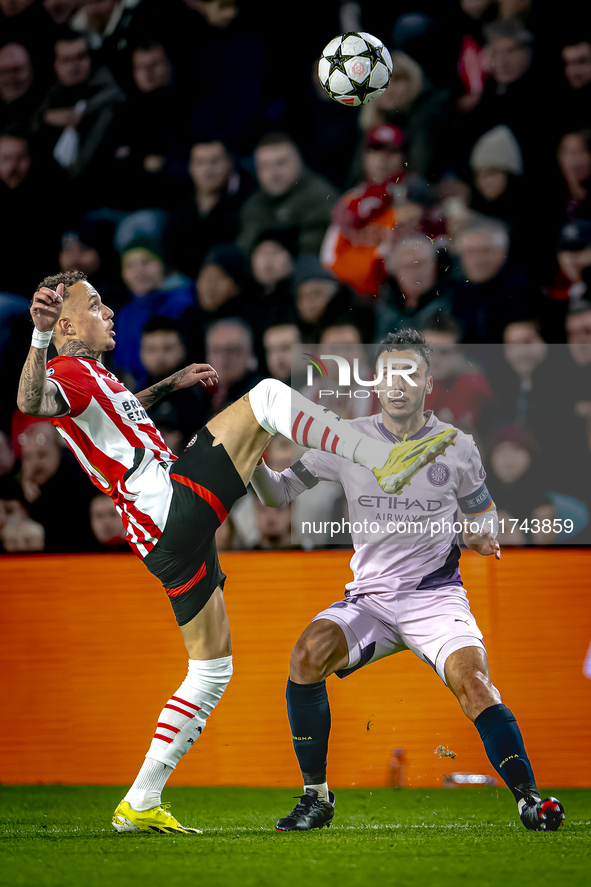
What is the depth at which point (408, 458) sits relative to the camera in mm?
3045

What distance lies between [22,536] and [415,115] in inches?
140

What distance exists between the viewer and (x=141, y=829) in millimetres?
2965

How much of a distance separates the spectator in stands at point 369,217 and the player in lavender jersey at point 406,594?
6.44ft

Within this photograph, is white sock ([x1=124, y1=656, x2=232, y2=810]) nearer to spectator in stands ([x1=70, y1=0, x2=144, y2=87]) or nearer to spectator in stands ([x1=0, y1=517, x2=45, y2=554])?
spectator in stands ([x1=0, y1=517, x2=45, y2=554])

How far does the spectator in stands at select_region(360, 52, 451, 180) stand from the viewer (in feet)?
18.6

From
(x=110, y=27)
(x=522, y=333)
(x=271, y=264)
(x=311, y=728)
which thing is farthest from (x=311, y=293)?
(x=311, y=728)

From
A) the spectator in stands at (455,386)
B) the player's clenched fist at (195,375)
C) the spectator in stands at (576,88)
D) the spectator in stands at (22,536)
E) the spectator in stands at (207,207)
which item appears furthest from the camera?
the spectator in stands at (207,207)

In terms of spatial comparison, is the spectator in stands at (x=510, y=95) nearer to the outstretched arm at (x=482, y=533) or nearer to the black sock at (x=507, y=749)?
the outstretched arm at (x=482, y=533)

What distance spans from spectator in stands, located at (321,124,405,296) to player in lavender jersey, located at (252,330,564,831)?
1.96m

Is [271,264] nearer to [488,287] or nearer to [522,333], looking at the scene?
[488,287]

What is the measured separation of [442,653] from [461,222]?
10.9ft

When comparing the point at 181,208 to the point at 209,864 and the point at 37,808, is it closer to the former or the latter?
the point at 37,808

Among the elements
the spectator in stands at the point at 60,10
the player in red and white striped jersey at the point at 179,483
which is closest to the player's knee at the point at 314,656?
the player in red and white striped jersey at the point at 179,483

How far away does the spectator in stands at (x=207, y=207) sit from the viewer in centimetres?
581
